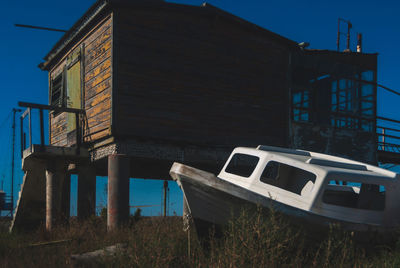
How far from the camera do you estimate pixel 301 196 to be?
832 centimetres

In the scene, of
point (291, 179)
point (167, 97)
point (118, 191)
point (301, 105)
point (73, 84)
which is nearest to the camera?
point (291, 179)

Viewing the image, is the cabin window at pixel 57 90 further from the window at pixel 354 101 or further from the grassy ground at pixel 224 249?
the window at pixel 354 101

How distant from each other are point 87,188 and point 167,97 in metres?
4.18

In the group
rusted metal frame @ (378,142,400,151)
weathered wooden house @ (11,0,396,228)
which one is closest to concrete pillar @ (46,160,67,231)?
weathered wooden house @ (11,0,396,228)

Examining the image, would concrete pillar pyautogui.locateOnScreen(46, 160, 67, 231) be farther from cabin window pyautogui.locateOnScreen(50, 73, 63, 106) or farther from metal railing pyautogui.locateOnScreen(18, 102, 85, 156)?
cabin window pyautogui.locateOnScreen(50, 73, 63, 106)

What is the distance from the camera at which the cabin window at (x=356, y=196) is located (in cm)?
966

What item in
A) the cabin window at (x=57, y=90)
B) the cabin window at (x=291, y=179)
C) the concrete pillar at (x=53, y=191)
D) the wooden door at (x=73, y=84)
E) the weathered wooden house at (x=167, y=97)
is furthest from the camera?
the cabin window at (x=57, y=90)

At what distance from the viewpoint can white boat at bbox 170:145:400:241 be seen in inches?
305

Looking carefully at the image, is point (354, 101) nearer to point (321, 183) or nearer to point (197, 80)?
point (197, 80)

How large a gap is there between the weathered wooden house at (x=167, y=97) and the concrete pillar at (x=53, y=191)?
0.20 feet

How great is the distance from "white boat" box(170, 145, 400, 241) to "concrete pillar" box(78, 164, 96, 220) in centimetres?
635

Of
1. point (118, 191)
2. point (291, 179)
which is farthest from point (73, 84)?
point (291, 179)

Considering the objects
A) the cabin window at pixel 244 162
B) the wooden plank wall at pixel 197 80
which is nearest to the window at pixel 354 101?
the wooden plank wall at pixel 197 80

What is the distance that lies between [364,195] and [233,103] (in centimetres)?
591
